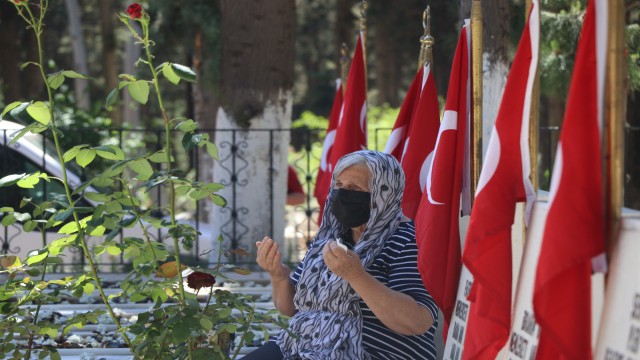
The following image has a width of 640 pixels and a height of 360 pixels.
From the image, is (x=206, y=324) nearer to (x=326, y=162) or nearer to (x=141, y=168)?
(x=141, y=168)

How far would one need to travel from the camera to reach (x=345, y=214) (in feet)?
13.8

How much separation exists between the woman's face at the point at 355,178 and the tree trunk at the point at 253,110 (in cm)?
547

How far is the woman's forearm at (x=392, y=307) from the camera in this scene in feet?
12.6

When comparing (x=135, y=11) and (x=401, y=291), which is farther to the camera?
(x=401, y=291)

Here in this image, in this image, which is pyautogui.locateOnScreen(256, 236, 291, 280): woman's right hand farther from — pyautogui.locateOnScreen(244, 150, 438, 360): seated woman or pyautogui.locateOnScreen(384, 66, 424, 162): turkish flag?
pyautogui.locateOnScreen(384, 66, 424, 162): turkish flag

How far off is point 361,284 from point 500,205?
0.66m

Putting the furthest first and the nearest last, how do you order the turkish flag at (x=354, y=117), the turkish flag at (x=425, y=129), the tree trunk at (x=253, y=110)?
1. the tree trunk at (x=253, y=110)
2. the turkish flag at (x=354, y=117)
3. the turkish flag at (x=425, y=129)

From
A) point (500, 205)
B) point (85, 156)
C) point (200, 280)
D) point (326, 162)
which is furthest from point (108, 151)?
point (326, 162)

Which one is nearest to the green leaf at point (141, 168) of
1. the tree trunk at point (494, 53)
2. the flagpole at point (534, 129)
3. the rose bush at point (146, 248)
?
the rose bush at point (146, 248)

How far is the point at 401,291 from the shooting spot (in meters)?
4.05

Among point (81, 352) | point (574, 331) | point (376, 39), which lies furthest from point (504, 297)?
point (376, 39)

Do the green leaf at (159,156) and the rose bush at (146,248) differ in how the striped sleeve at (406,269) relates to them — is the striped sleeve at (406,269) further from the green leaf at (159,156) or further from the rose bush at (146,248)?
the green leaf at (159,156)

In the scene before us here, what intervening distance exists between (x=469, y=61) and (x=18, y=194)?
621cm

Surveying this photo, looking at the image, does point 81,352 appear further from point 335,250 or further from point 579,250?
point 579,250
